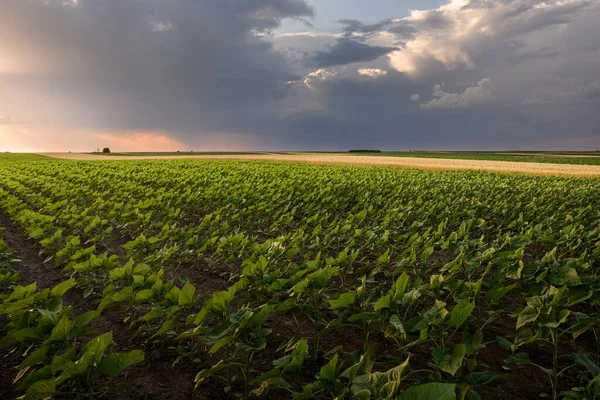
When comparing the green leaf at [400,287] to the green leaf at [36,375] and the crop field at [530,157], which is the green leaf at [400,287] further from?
the crop field at [530,157]

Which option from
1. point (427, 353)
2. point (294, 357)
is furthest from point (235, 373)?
point (427, 353)

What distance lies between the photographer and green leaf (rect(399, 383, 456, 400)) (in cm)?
189

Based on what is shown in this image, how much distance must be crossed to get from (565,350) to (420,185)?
11478 mm

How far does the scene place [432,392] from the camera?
1.95 meters

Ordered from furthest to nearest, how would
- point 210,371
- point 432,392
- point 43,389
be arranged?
point 210,371
point 43,389
point 432,392

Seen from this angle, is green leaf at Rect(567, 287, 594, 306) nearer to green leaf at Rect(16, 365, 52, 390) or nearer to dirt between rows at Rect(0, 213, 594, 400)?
dirt between rows at Rect(0, 213, 594, 400)

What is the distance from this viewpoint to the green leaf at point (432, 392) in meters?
1.89

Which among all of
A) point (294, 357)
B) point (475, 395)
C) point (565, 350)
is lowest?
point (565, 350)

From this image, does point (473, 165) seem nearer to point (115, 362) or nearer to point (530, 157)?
point (115, 362)

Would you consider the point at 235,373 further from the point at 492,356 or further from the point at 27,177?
the point at 27,177

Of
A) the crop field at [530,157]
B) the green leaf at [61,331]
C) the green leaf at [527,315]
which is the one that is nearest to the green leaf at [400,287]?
the green leaf at [527,315]

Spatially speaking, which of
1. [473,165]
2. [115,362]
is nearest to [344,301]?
[115,362]

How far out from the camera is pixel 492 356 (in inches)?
189

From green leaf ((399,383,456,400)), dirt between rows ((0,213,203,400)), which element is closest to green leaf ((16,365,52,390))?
dirt between rows ((0,213,203,400))
